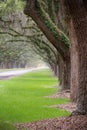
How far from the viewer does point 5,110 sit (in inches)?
776

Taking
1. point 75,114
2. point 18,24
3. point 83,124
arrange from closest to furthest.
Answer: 1. point 83,124
2. point 75,114
3. point 18,24

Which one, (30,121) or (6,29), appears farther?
(6,29)

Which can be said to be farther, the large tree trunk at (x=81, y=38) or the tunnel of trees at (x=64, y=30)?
the tunnel of trees at (x=64, y=30)

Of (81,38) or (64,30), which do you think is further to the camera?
(64,30)

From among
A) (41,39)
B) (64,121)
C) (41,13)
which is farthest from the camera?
(41,39)

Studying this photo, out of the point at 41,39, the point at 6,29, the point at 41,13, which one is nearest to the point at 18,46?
the point at 41,39

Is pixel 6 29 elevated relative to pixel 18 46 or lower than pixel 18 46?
elevated

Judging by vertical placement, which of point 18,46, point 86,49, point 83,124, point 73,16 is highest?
point 73,16

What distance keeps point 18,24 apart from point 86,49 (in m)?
22.9

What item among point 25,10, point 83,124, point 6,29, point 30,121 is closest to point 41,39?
point 6,29

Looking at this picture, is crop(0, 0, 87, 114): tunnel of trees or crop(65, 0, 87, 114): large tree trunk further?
crop(0, 0, 87, 114): tunnel of trees

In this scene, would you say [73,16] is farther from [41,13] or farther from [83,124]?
[41,13]

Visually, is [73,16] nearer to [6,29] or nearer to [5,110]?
[5,110]

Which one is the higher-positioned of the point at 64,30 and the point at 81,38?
the point at 81,38
